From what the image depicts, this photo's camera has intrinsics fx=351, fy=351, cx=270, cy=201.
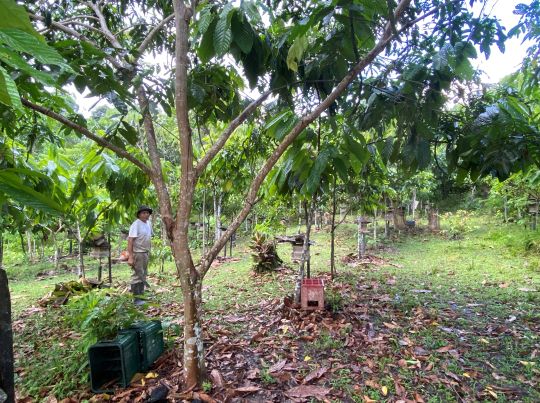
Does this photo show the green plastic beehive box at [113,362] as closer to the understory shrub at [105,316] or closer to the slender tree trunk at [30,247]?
the understory shrub at [105,316]

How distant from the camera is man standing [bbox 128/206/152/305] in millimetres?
4914

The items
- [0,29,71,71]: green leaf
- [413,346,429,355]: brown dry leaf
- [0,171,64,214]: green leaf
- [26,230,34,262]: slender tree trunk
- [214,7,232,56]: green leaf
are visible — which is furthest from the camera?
[26,230,34,262]: slender tree trunk

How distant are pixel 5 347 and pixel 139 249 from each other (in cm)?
407

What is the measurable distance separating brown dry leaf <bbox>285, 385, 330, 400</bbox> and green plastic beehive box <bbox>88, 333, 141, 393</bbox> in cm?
110

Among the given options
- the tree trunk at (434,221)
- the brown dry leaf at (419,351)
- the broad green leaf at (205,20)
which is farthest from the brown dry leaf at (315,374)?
the tree trunk at (434,221)

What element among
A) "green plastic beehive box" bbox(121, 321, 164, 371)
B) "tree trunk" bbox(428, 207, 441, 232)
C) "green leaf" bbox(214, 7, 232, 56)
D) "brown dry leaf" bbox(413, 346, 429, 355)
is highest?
"green leaf" bbox(214, 7, 232, 56)

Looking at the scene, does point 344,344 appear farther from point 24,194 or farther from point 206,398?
point 24,194

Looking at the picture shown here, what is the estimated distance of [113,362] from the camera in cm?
252

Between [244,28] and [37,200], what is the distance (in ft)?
4.52

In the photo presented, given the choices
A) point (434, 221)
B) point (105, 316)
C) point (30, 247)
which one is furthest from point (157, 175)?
point (434, 221)

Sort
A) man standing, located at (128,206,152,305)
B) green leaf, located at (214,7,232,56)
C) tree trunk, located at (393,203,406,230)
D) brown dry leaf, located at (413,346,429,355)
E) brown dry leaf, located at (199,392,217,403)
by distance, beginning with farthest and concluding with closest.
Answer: tree trunk, located at (393,203,406,230), man standing, located at (128,206,152,305), brown dry leaf, located at (413,346,429,355), brown dry leaf, located at (199,392,217,403), green leaf, located at (214,7,232,56)

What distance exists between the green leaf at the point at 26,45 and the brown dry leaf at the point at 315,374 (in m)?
2.53

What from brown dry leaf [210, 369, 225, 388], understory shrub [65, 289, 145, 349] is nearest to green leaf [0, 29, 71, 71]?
brown dry leaf [210, 369, 225, 388]

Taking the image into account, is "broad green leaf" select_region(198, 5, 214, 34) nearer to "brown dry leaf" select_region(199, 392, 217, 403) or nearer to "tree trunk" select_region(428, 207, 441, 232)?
"brown dry leaf" select_region(199, 392, 217, 403)
